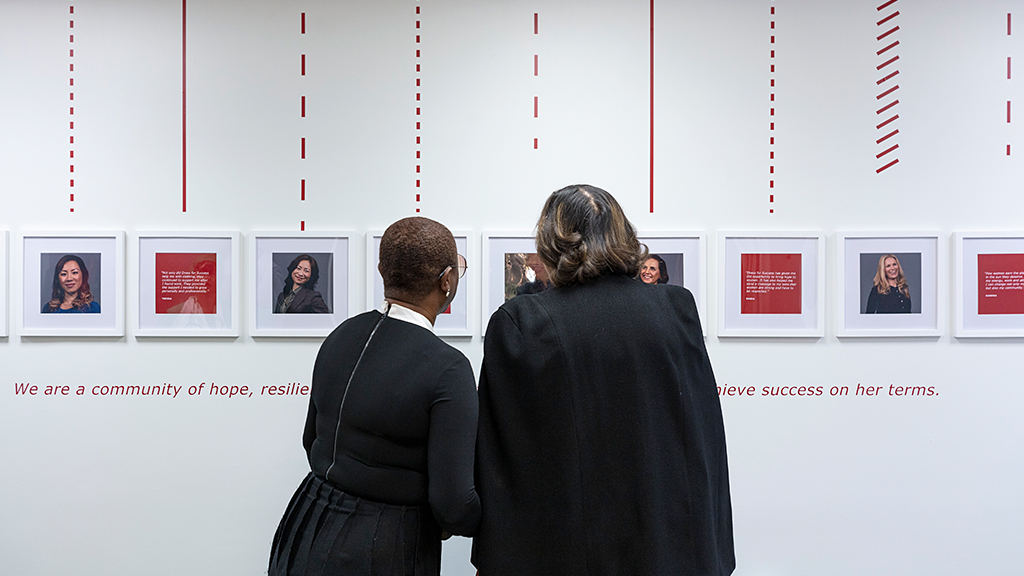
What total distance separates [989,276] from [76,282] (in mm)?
3166

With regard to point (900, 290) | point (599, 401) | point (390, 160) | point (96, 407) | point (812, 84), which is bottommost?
point (96, 407)

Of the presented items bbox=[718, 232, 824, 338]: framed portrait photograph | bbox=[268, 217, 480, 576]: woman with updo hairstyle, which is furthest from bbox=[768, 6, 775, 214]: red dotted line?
bbox=[268, 217, 480, 576]: woman with updo hairstyle

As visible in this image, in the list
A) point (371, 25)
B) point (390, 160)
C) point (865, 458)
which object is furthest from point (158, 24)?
point (865, 458)

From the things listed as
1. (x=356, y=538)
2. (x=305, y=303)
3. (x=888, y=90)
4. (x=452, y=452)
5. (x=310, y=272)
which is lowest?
(x=356, y=538)

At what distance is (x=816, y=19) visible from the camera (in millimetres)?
→ 2055

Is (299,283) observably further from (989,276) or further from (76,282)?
(989,276)

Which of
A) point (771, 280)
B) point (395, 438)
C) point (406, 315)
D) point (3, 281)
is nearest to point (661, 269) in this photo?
point (771, 280)

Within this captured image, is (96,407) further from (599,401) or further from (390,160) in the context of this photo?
(599,401)

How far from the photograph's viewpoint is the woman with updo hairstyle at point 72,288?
6.68 feet

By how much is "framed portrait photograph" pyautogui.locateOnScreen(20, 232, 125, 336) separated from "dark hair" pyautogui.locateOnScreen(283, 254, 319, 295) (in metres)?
0.57

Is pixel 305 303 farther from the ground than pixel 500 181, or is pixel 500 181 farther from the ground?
pixel 500 181

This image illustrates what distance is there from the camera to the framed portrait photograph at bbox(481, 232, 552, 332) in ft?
6.66

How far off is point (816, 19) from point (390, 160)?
5.14ft

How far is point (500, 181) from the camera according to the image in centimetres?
205
